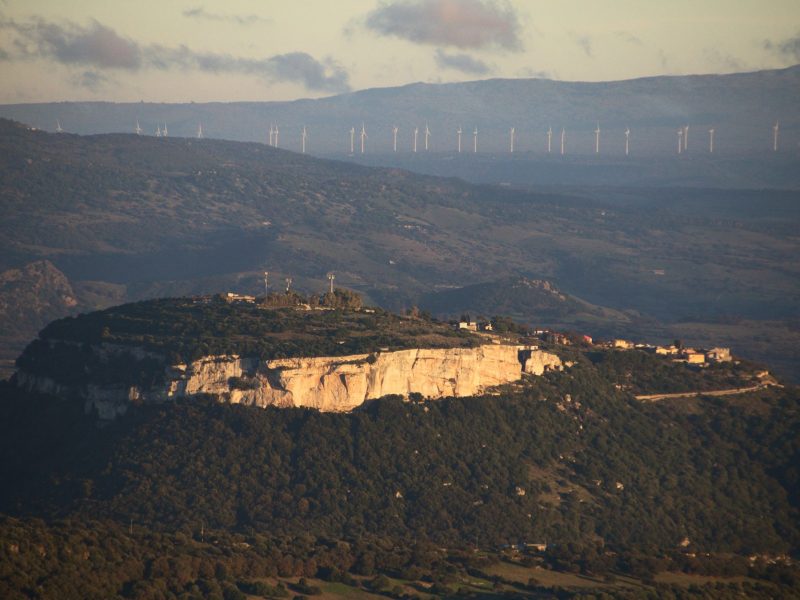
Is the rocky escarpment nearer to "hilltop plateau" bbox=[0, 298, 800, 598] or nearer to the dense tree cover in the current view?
"hilltop plateau" bbox=[0, 298, 800, 598]

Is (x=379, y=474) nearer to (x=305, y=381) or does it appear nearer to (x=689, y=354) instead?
(x=305, y=381)

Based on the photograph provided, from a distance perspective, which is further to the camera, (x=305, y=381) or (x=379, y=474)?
(x=305, y=381)

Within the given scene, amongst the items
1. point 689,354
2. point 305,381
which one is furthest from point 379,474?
point 689,354

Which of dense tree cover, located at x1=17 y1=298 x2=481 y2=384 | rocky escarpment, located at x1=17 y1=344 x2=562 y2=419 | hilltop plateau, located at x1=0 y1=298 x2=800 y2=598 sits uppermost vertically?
dense tree cover, located at x1=17 y1=298 x2=481 y2=384

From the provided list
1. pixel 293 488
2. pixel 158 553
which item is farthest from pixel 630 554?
pixel 158 553

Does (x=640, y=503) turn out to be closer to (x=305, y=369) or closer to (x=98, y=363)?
(x=305, y=369)

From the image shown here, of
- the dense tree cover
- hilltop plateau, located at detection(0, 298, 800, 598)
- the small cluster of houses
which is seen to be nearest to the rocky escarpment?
hilltop plateau, located at detection(0, 298, 800, 598)

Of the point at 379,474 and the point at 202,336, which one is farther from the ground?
the point at 202,336
